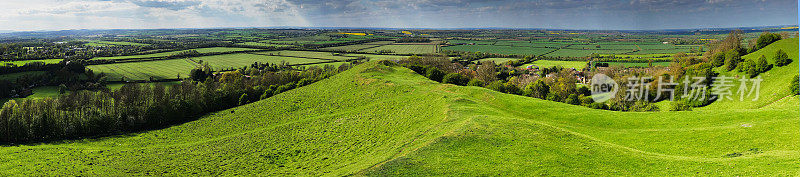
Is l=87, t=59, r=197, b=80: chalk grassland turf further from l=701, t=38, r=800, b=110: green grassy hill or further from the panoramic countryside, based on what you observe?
l=701, t=38, r=800, b=110: green grassy hill

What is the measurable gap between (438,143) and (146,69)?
542 feet

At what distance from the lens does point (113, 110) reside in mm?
71812

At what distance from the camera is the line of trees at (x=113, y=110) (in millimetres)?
63844

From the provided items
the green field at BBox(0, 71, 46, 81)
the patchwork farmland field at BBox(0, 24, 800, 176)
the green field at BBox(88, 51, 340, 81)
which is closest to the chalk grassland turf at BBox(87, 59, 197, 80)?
the green field at BBox(88, 51, 340, 81)

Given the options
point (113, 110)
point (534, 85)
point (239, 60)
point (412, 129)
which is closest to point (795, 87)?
point (534, 85)

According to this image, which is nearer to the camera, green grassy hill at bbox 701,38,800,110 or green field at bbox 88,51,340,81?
green grassy hill at bbox 701,38,800,110

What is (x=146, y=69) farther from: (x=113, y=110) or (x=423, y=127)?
(x=423, y=127)

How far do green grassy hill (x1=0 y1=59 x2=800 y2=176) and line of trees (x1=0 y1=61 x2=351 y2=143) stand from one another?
5.81 meters

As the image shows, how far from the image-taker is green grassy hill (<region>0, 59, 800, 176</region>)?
2333 cm

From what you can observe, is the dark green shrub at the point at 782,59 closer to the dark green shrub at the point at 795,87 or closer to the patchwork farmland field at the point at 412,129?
the patchwork farmland field at the point at 412,129

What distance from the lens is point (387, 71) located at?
8794cm

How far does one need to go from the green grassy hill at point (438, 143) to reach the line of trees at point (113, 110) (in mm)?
5808

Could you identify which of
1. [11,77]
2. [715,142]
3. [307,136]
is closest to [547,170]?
[715,142]

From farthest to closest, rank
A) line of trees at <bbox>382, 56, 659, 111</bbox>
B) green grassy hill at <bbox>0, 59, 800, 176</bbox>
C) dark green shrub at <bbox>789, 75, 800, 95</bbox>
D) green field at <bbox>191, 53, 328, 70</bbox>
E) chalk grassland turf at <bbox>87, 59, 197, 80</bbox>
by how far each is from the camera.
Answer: green field at <bbox>191, 53, 328, 70</bbox> < chalk grassland turf at <bbox>87, 59, 197, 80</bbox> < line of trees at <bbox>382, 56, 659, 111</bbox> < dark green shrub at <bbox>789, 75, 800, 95</bbox> < green grassy hill at <bbox>0, 59, 800, 176</bbox>
